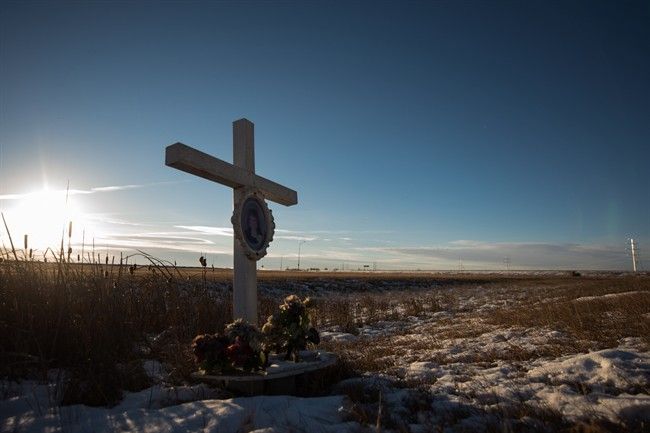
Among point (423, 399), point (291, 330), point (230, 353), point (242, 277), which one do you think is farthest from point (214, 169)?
point (423, 399)

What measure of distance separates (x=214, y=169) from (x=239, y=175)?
0.61 metres

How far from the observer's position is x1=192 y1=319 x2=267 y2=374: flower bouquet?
428 cm

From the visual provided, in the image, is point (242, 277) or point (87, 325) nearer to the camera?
point (87, 325)

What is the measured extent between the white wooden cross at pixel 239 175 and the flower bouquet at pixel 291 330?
917mm

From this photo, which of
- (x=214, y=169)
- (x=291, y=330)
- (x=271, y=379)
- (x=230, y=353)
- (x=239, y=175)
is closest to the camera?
(x=230, y=353)

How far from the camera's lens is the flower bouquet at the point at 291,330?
5.12 metres

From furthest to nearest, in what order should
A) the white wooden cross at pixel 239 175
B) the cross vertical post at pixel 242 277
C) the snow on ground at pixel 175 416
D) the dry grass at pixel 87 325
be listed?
the cross vertical post at pixel 242 277 → the white wooden cross at pixel 239 175 → the dry grass at pixel 87 325 → the snow on ground at pixel 175 416

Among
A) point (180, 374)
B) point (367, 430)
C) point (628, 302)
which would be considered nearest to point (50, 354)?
point (180, 374)

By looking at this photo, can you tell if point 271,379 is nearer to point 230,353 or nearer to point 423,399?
point 230,353

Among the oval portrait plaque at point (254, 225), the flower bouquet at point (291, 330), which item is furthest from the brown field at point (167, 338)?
the oval portrait plaque at point (254, 225)

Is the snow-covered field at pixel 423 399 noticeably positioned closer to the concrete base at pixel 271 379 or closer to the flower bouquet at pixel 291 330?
the concrete base at pixel 271 379

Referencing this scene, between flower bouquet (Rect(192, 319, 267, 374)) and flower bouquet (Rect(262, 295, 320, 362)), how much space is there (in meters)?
0.69

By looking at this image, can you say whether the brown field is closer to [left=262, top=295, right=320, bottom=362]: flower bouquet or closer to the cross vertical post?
[left=262, top=295, right=320, bottom=362]: flower bouquet

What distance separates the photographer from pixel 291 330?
5117mm
